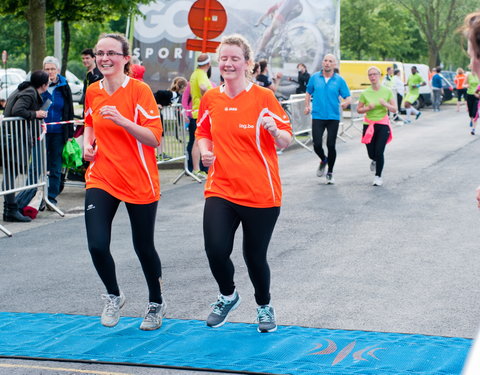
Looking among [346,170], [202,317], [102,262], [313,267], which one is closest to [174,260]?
[313,267]

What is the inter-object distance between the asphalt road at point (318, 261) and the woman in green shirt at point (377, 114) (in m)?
0.46

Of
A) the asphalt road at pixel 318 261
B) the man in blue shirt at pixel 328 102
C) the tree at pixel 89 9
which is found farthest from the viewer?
the tree at pixel 89 9

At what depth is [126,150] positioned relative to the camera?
5.55 metres

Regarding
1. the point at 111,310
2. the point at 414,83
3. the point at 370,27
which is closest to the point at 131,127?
the point at 111,310

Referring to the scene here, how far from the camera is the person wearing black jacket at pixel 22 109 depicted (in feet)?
33.2

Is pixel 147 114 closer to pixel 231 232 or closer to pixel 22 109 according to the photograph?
pixel 231 232

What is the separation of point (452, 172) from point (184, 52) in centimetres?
1169

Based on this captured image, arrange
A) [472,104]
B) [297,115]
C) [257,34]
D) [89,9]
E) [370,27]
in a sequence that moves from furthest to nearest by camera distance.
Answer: [370,27]
[257,34]
[472,104]
[297,115]
[89,9]

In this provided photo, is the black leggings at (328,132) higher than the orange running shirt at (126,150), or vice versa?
the orange running shirt at (126,150)

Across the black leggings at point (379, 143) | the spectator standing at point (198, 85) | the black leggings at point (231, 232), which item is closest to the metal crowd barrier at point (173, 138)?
the spectator standing at point (198, 85)

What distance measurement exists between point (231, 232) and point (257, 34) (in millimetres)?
20901

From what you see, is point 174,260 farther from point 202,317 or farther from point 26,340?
point 26,340

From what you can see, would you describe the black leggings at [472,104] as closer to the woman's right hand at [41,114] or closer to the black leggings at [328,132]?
the black leggings at [328,132]

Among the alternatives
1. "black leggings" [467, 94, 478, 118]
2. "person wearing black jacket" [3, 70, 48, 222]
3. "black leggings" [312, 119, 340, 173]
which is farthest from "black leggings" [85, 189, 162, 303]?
"black leggings" [467, 94, 478, 118]
